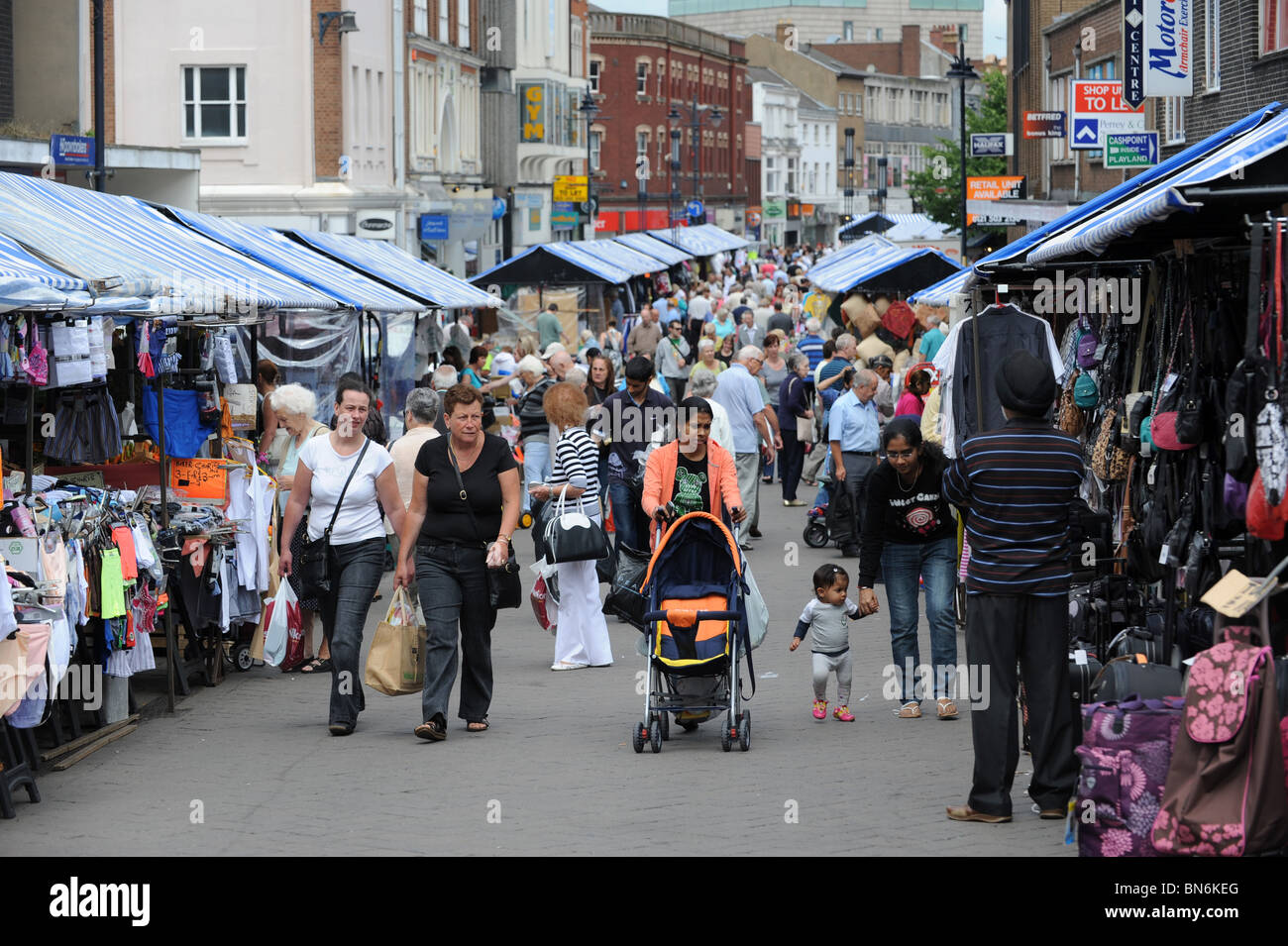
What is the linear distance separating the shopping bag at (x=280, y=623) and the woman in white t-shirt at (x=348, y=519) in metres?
0.38

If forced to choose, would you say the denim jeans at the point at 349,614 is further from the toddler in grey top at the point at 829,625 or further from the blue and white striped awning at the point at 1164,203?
the blue and white striped awning at the point at 1164,203

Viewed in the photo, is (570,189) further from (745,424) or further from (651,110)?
(745,424)

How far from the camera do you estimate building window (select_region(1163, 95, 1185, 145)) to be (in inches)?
850

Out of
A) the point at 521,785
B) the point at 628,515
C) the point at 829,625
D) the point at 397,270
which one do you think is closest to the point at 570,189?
the point at 397,270

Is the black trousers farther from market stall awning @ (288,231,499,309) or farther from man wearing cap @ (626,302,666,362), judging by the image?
man wearing cap @ (626,302,666,362)

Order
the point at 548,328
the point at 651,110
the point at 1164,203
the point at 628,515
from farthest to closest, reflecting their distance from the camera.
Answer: the point at 651,110 < the point at 548,328 < the point at 628,515 < the point at 1164,203

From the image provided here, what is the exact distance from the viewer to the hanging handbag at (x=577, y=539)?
11.4 meters

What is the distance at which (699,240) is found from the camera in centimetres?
5469

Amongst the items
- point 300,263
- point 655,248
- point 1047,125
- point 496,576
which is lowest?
point 496,576

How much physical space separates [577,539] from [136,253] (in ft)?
10.5

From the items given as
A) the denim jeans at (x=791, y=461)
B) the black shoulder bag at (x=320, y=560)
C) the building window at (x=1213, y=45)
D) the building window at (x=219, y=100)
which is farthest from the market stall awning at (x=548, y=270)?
the black shoulder bag at (x=320, y=560)

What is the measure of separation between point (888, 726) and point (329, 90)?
3138cm

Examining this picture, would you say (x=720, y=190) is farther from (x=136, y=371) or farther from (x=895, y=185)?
(x=136, y=371)

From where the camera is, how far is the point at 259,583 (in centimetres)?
1155
